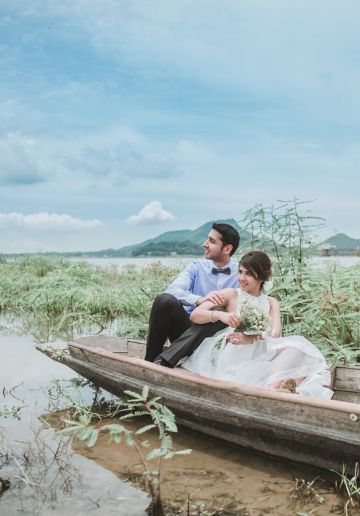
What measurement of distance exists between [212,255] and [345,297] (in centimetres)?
139

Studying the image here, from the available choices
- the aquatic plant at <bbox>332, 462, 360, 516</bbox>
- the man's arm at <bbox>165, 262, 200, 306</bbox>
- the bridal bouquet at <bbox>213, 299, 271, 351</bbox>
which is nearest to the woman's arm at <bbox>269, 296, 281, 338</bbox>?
the bridal bouquet at <bbox>213, 299, 271, 351</bbox>

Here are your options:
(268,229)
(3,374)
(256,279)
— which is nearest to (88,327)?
(3,374)

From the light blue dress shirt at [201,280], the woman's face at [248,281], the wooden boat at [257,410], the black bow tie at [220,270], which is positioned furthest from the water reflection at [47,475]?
the black bow tie at [220,270]

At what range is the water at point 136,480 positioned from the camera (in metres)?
3.20

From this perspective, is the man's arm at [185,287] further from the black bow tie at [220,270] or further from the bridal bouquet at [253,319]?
the bridal bouquet at [253,319]

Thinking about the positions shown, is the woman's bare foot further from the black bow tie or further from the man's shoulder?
the man's shoulder

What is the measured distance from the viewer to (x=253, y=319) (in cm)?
390

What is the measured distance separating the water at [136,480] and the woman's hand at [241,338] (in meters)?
0.76

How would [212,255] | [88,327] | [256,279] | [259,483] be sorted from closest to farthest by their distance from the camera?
[259,483] < [256,279] < [212,255] < [88,327]

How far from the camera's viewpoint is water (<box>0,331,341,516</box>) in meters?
3.20

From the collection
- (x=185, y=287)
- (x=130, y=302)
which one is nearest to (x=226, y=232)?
(x=185, y=287)

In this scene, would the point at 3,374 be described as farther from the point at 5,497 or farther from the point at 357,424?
the point at 357,424

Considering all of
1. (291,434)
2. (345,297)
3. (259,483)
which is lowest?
(259,483)

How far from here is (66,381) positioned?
599 centimetres
